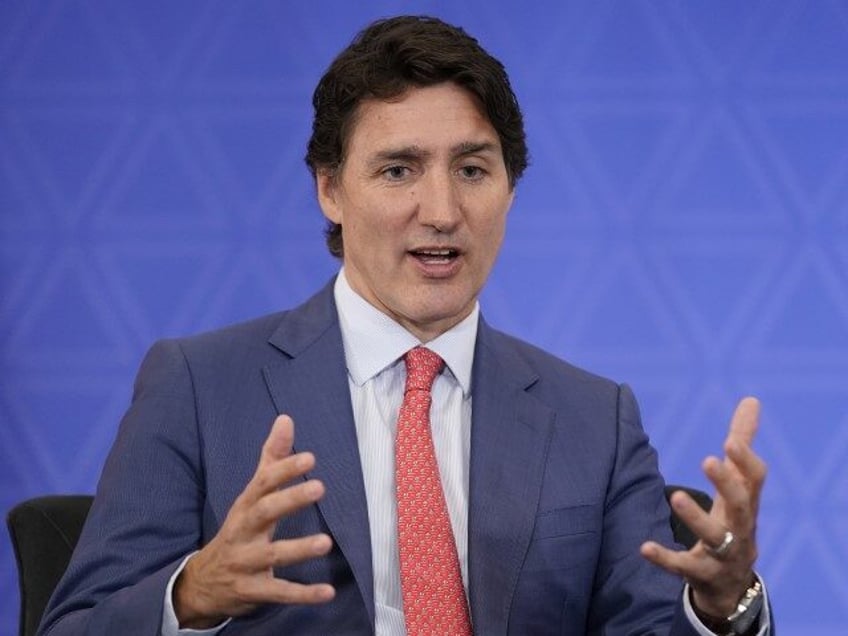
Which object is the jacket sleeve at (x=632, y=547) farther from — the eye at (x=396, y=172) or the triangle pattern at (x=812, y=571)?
the triangle pattern at (x=812, y=571)

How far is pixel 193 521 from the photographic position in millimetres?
1951

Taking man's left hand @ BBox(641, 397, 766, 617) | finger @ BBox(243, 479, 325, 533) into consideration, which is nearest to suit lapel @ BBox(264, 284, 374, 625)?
finger @ BBox(243, 479, 325, 533)

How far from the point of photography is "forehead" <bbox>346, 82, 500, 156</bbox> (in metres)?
2.09

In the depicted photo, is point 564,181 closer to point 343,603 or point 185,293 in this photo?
point 185,293

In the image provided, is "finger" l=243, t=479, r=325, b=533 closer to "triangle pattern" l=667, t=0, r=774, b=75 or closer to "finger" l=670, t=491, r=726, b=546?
"finger" l=670, t=491, r=726, b=546

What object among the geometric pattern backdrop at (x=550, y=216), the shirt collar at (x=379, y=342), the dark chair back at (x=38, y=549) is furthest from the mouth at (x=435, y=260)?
the geometric pattern backdrop at (x=550, y=216)

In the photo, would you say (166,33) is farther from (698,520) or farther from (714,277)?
(698,520)

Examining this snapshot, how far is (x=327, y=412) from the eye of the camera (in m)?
2.03

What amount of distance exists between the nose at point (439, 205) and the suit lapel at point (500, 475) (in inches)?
9.3

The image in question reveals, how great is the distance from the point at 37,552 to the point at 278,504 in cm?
67

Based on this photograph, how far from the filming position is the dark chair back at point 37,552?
2.09 m

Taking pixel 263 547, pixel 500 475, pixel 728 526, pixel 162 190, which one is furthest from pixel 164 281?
pixel 728 526

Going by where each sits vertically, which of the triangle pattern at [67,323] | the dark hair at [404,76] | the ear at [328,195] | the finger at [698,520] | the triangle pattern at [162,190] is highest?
the triangle pattern at [162,190]

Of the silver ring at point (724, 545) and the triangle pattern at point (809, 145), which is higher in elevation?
the triangle pattern at point (809, 145)
